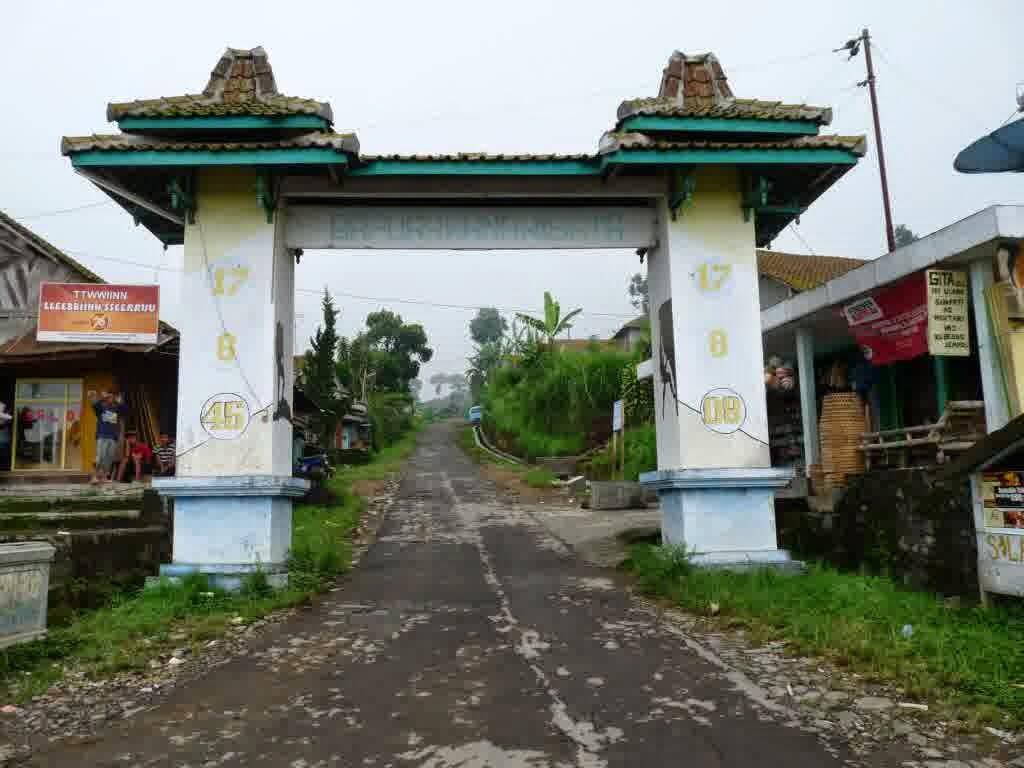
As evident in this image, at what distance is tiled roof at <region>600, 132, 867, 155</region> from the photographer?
27.2 ft

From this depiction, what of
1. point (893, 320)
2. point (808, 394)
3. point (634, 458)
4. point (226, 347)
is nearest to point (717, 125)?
point (893, 320)

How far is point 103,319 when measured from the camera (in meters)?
13.9

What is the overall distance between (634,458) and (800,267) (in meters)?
8.11

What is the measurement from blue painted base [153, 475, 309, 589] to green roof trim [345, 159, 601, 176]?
11.7ft

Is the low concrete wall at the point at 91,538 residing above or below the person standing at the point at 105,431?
below

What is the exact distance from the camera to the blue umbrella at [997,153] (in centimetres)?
964

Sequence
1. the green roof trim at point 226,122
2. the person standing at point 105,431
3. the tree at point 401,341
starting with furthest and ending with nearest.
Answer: the tree at point 401,341 → the person standing at point 105,431 → the green roof trim at point 226,122

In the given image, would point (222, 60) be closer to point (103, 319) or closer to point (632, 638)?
point (103, 319)

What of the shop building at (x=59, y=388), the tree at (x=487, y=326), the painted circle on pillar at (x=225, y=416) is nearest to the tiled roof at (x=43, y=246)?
the shop building at (x=59, y=388)

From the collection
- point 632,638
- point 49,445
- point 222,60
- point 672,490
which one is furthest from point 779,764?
point 49,445

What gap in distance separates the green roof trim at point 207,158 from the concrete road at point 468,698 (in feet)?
15.3

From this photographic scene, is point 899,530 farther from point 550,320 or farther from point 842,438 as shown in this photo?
point 550,320

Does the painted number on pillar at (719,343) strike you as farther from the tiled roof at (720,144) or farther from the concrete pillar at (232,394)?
the concrete pillar at (232,394)

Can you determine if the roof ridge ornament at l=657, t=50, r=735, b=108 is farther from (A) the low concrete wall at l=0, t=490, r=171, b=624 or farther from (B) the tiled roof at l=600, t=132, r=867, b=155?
(A) the low concrete wall at l=0, t=490, r=171, b=624
